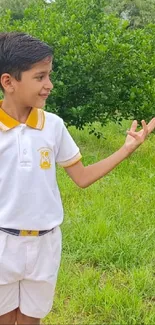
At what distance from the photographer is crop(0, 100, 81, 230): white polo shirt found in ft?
5.48

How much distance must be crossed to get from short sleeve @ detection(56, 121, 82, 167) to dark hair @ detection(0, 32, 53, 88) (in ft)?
0.83

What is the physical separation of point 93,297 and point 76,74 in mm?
3443

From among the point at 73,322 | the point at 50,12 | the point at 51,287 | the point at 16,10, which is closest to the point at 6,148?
the point at 51,287

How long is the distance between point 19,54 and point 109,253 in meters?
1.85

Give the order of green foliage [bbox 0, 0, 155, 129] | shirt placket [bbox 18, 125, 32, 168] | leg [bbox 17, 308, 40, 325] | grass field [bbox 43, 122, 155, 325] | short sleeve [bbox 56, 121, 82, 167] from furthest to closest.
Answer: green foliage [bbox 0, 0, 155, 129]
grass field [bbox 43, 122, 155, 325]
leg [bbox 17, 308, 40, 325]
short sleeve [bbox 56, 121, 82, 167]
shirt placket [bbox 18, 125, 32, 168]

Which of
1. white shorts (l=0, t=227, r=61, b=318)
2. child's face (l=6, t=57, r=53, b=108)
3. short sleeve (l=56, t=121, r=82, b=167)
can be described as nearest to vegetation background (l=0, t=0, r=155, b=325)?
white shorts (l=0, t=227, r=61, b=318)

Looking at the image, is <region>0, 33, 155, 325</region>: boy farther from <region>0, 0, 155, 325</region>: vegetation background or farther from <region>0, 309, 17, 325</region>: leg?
<region>0, 0, 155, 325</region>: vegetation background

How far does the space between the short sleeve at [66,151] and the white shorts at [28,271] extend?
248mm

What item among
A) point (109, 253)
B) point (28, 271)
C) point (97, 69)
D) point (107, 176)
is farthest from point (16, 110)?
point (97, 69)

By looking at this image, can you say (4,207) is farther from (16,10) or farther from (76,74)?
(16,10)

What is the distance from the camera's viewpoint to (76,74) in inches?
224

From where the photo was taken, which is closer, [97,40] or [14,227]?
[14,227]

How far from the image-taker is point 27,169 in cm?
167

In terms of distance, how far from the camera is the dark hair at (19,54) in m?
1.68
